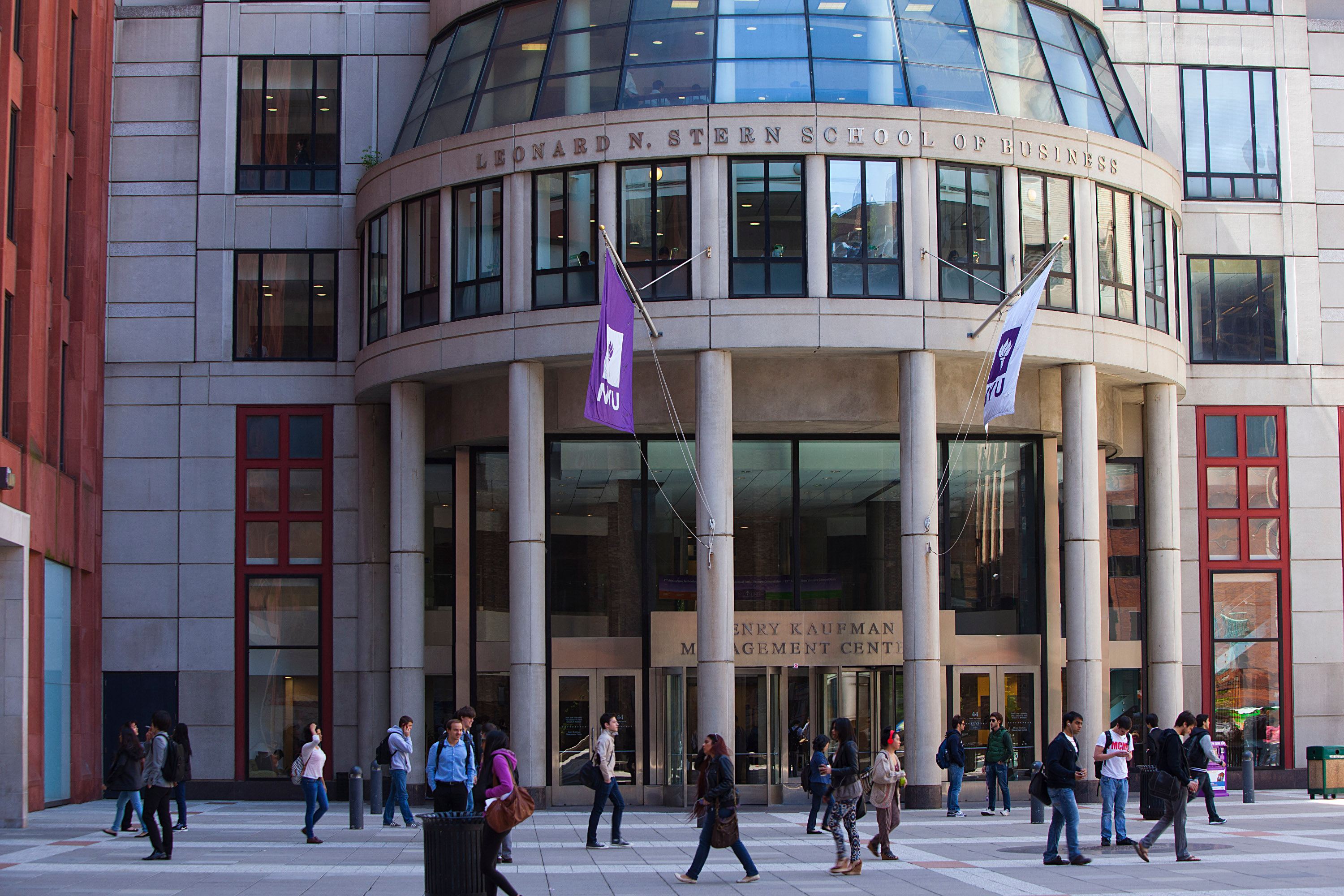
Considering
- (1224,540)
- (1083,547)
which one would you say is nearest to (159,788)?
(1083,547)

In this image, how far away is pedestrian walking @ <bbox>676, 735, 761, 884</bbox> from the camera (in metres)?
16.0

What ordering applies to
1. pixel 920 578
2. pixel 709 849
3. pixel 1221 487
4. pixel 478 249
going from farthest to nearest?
pixel 1221 487, pixel 478 249, pixel 920 578, pixel 709 849

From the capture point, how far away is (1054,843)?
17484 mm

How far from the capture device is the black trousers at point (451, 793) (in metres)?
18.0

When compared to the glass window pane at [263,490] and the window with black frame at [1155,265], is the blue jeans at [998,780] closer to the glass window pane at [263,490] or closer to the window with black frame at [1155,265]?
the window with black frame at [1155,265]

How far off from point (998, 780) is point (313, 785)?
11485 millimetres

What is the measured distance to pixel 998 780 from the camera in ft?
82.3

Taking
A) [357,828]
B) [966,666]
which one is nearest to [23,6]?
[357,828]

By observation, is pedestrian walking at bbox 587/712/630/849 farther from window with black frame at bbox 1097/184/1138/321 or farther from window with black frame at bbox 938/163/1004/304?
window with black frame at bbox 1097/184/1138/321

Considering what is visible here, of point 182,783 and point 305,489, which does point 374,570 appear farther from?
point 182,783

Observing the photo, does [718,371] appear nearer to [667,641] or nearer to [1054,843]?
[667,641]

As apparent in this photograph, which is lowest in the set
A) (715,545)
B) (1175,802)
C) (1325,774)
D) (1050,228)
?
(1325,774)

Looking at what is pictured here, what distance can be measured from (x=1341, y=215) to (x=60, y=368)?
27.1m

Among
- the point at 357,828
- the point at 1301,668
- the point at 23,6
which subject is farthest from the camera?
the point at 1301,668
